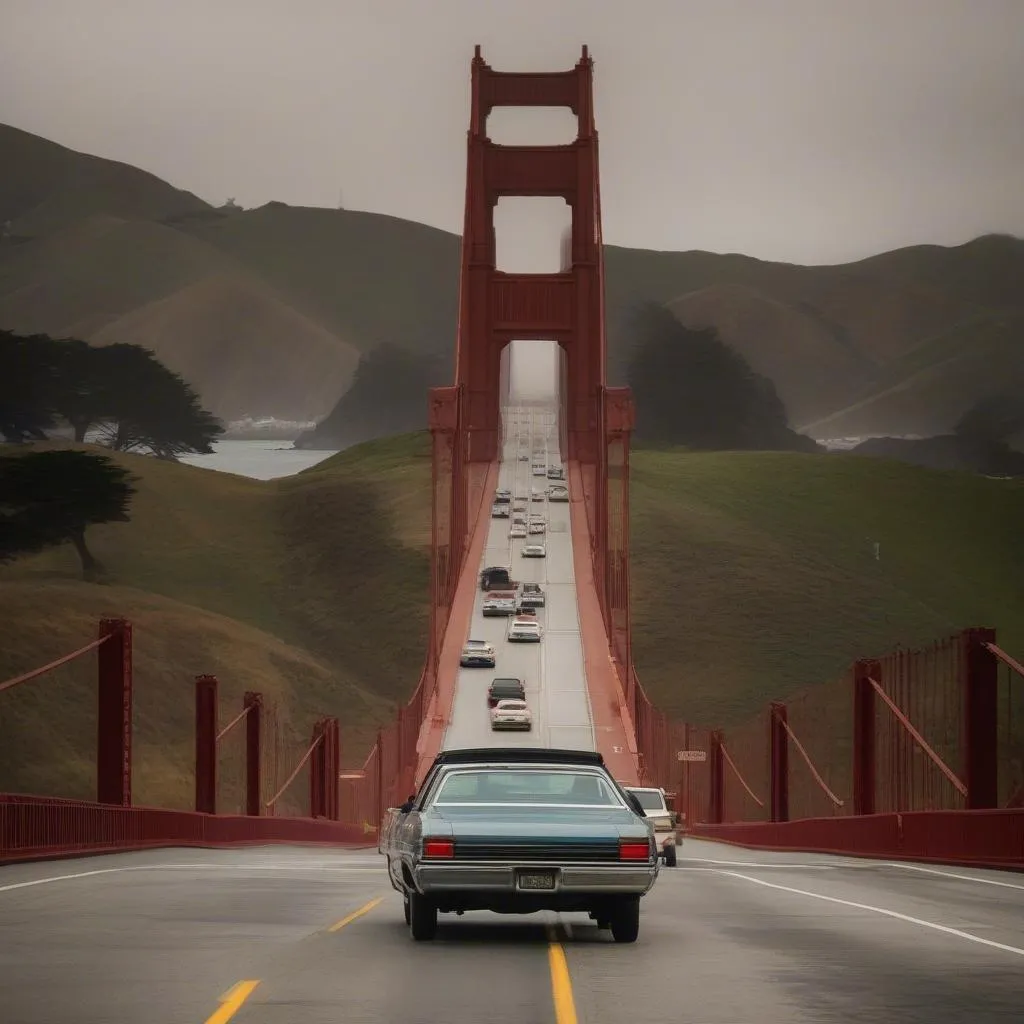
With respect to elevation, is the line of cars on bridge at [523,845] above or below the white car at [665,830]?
above

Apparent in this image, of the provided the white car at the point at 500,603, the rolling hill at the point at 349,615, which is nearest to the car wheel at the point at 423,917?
the rolling hill at the point at 349,615

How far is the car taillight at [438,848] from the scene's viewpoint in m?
17.0

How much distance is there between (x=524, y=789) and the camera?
1891 centimetres

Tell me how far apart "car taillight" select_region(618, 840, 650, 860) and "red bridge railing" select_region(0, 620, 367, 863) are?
43.8ft

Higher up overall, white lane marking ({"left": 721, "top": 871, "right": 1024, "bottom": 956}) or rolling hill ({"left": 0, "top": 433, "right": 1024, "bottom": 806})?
rolling hill ({"left": 0, "top": 433, "right": 1024, "bottom": 806})

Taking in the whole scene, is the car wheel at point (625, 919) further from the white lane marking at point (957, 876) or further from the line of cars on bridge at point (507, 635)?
the line of cars on bridge at point (507, 635)

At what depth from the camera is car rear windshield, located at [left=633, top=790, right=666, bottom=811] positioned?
1718 inches

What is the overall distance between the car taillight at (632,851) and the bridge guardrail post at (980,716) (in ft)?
65.6

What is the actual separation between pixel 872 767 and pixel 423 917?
123ft

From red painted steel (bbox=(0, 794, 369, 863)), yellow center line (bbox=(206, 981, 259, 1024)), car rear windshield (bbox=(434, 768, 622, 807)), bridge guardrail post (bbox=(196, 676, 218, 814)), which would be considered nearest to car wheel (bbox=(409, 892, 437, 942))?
car rear windshield (bbox=(434, 768, 622, 807))

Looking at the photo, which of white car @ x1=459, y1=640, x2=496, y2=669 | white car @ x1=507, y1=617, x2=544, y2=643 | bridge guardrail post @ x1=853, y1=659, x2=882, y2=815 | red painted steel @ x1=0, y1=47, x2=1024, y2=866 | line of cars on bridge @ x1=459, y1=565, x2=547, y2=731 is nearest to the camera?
red painted steel @ x1=0, y1=47, x2=1024, y2=866

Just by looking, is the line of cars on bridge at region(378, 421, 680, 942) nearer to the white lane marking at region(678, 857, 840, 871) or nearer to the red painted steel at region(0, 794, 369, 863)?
the red painted steel at region(0, 794, 369, 863)

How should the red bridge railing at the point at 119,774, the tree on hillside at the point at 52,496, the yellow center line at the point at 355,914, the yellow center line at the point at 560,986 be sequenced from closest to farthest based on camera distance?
the yellow center line at the point at 560,986 < the yellow center line at the point at 355,914 < the red bridge railing at the point at 119,774 < the tree on hillside at the point at 52,496

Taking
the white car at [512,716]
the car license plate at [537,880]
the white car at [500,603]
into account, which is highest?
the white car at [500,603]
